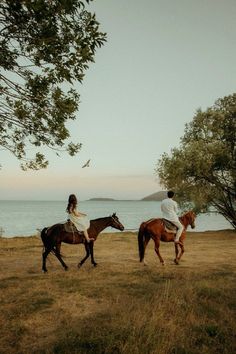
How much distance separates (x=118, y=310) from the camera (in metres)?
8.63

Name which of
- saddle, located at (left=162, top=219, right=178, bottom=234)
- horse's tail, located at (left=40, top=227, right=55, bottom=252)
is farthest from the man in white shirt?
horse's tail, located at (left=40, top=227, right=55, bottom=252)

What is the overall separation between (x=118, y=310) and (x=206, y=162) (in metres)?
23.3

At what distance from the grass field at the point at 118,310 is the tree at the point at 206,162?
1667 cm

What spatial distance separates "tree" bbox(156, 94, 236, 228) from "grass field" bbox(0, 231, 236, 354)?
16665mm

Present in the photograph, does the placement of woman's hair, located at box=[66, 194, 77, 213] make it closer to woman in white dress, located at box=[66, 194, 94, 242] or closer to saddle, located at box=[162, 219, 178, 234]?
woman in white dress, located at box=[66, 194, 94, 242]

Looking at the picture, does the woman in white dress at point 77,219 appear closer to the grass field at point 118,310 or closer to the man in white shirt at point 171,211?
the grass field at point 118,310

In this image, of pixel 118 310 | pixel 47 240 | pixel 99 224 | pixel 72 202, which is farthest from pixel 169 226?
pixel 118 310

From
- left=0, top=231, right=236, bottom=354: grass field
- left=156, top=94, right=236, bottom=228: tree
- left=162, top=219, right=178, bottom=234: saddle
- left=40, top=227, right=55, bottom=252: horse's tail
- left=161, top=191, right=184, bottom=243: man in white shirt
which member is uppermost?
left=156, top=94, right=236, bottom=228: tree

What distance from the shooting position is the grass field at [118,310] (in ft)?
22.3

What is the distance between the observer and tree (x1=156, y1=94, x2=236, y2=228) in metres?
30.4

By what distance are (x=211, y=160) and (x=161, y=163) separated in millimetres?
4813

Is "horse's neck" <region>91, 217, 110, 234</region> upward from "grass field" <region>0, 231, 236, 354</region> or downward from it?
upward

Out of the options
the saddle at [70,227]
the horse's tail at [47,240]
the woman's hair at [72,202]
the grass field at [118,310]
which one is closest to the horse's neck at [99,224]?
the saddle at [70,227]

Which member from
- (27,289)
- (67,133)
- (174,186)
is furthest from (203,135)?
(27,289)
